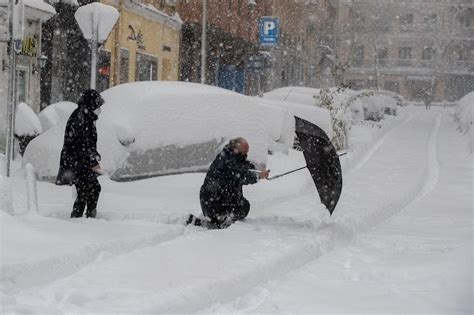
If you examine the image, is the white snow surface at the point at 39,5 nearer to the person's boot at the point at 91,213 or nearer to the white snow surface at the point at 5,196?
the person's boot at the point at 91,213

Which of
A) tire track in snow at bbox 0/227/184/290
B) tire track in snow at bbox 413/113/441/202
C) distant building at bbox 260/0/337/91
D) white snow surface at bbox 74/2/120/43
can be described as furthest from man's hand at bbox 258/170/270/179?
distant building at bbox 260/0/337/91

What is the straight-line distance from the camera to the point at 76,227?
8898 mm

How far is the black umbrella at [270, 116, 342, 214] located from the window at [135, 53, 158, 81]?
60.9 feet

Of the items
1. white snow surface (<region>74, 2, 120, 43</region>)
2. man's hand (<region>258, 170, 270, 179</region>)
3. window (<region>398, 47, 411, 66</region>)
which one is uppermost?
window (<region>398, 47, 411, 66</region>)

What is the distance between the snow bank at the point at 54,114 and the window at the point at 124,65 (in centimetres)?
883

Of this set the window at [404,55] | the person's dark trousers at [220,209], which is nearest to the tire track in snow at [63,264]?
the person's dark trousers at [220,209]

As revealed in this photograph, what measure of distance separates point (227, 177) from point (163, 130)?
3227mm

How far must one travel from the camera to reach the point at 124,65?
26.9 m

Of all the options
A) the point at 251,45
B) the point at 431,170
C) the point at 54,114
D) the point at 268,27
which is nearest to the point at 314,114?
the point at 431,170

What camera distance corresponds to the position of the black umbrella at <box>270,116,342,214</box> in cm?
973

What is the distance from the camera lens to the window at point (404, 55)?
277 ft

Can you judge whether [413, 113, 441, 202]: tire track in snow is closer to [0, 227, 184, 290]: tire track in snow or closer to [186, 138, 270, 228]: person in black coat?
[186, 138, 270, 228]: person in black coat

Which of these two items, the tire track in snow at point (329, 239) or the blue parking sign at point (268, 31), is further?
the blue parking sign at point (268, 31)

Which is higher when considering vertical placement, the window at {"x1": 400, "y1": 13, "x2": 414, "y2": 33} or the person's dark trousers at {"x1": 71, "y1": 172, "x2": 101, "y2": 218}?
the window at {"x1": 400, "y1": 13, "x2": 414, "y2": 33}
